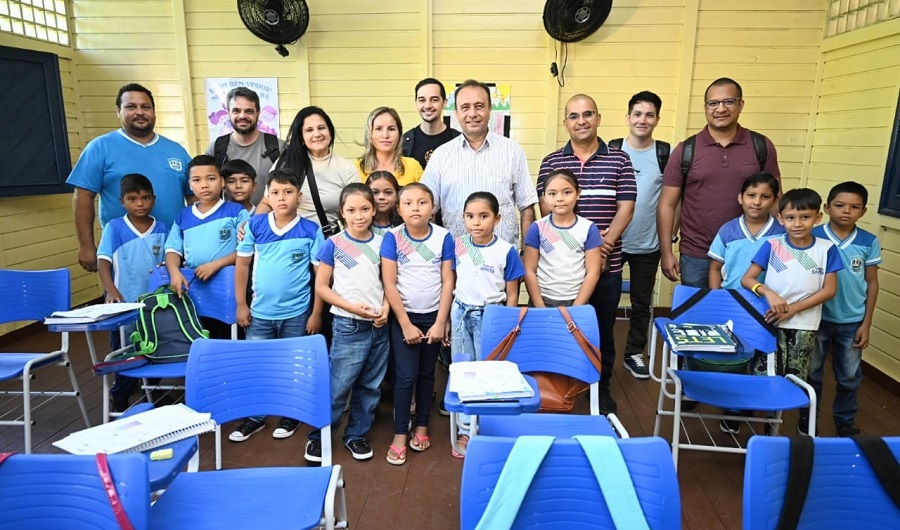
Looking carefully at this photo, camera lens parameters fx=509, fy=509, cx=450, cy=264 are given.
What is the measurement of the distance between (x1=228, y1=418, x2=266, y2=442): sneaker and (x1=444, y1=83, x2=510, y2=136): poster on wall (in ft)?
9.29

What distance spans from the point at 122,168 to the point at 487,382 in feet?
8.41

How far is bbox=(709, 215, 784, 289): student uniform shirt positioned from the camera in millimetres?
2527

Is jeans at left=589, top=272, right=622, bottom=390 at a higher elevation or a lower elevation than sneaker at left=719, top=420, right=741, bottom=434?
higher

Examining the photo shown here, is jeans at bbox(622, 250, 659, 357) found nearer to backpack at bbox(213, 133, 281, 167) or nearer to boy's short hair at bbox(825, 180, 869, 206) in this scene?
boy's short hair at bbox(825, 180, 869, 206)

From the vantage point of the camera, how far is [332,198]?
2.66 m

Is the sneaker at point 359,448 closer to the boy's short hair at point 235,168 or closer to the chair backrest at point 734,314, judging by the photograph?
the boy's short hair at point 235,168

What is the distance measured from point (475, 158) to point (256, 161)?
1.32m

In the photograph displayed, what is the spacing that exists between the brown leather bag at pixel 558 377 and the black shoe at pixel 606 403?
90cm

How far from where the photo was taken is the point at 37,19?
13.6 feet

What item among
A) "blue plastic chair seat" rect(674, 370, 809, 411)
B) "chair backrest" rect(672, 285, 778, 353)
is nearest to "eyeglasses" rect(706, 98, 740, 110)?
"chair backrest" rect(672, 285, 778, 353)

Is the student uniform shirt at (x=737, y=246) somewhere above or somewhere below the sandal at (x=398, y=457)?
above

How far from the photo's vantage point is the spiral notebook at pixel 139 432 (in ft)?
4.00

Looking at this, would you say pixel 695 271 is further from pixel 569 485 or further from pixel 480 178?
pixel 569 485

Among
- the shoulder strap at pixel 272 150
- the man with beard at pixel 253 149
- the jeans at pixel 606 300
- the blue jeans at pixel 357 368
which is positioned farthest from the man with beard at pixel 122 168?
the jeans at pixel 606 300
